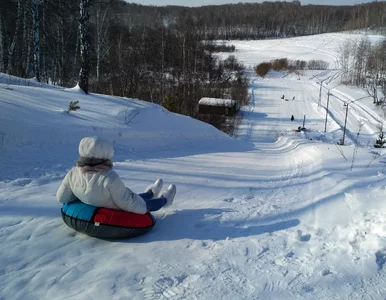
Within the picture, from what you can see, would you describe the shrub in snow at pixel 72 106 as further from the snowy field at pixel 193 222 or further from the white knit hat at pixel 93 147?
the white knit hat at pixel 93 147

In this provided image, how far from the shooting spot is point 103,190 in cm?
309

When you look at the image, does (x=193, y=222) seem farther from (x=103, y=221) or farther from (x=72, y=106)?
(x=72, y=106)

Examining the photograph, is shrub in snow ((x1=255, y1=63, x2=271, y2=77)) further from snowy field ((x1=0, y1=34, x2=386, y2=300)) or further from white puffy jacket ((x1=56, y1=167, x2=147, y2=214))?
white puffy jacket ((x1=56, y1=167, x2=147, y2=214))

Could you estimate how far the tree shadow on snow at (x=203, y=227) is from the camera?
335 cm

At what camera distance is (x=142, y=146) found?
7695 mm

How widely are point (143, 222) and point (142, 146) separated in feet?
14.8

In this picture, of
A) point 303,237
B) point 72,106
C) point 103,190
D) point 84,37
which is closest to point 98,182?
point 103,190

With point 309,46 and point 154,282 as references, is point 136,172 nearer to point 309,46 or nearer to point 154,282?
point 154,282

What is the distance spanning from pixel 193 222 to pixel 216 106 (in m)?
31.7

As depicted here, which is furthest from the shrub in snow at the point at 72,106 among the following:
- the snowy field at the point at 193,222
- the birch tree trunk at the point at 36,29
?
the birch tree trunk at the point at 36,29

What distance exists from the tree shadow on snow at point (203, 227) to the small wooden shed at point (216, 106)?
1085 inches

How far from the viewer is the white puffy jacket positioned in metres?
3.07

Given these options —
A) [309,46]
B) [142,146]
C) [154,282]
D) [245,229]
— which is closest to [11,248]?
[154,282]

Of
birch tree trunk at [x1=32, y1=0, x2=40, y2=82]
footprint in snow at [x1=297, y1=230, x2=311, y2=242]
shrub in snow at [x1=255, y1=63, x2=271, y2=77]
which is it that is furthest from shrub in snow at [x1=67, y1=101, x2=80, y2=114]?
shrub in snow at [x1=255, y1=63, x2=271, y2=77]
